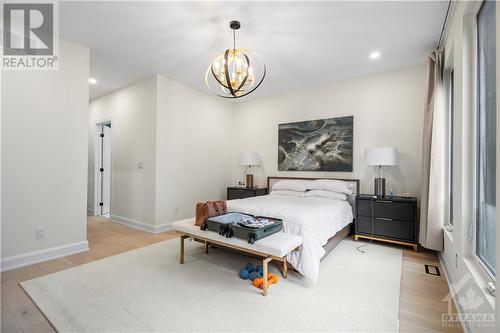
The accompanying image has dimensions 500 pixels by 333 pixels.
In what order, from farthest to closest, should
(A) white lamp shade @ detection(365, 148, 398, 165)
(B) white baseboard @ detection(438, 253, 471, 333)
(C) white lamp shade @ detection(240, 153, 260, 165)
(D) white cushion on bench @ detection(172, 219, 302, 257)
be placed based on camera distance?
1. (C) white lamp shade @ detection(240, 153, 260, 165)
2. (A) white lamp shade @ detection(365, 148, 398, 165)
3. (D) white cushion on bench @ detection(172, 219, 302, 257)
4. (B) white baseboard @ detection(438, 253, 471, 333)

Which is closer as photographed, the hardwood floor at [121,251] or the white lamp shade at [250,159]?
the hardwood floor at [121,251]

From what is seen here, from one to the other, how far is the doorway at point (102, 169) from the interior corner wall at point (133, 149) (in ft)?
1.52

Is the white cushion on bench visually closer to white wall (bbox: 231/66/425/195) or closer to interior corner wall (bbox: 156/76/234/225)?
interior corner wall (bbox: 156/76/234/225)

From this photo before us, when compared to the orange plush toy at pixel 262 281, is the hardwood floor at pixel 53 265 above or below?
below

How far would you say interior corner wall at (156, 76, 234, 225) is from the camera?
416 centimetres

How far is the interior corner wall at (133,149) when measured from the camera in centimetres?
414

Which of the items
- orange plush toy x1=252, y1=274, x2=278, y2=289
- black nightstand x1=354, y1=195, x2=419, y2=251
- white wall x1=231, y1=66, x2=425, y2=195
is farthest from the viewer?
white wall x1=231, y1=66, x2=425, y2=195

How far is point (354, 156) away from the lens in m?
4.09

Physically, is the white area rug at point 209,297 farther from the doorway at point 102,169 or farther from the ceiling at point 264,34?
the doorway at point 102,169

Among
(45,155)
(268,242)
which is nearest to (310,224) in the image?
(268,242)

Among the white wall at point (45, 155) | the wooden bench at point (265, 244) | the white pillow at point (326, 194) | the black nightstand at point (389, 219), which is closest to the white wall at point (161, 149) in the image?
the white wall at point (45, 155)

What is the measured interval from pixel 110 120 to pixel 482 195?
232 inches

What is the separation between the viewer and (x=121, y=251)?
10.4 ft

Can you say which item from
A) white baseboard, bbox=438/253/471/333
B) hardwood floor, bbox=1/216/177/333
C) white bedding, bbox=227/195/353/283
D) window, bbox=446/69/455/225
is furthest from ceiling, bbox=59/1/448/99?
hardwood floor, bbox=1/216/177/333
